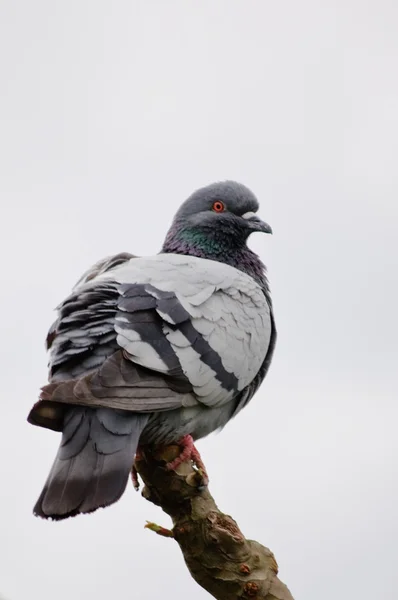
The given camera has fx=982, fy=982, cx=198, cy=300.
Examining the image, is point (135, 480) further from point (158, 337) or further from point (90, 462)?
point (90, 462)

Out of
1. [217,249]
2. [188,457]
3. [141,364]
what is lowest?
[188,457]

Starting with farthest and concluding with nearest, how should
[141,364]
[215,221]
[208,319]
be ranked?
[215,221], [208,319], [141,364]

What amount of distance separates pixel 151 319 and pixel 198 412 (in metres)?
0.85

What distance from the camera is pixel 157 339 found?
7.11 m

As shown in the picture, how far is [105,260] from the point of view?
8758mm

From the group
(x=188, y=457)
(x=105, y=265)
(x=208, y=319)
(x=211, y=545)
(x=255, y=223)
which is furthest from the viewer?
(x=255, y=223)

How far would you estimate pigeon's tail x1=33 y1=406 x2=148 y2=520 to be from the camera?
6.09 meters

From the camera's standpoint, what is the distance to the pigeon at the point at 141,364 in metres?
6.31

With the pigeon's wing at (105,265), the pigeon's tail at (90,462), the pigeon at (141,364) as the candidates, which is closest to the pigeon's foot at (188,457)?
the pigeon at (141,364)

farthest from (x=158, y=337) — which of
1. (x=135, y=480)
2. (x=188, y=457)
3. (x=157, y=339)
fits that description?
(x=135, y=480)

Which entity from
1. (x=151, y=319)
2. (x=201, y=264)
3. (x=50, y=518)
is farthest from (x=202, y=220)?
(x=50, y=518)

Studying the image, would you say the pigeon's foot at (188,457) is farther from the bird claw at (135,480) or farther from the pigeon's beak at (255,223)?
the pigeon's beak at (255,223)

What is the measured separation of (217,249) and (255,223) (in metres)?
0.49

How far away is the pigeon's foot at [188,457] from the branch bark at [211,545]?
1.6 inches
